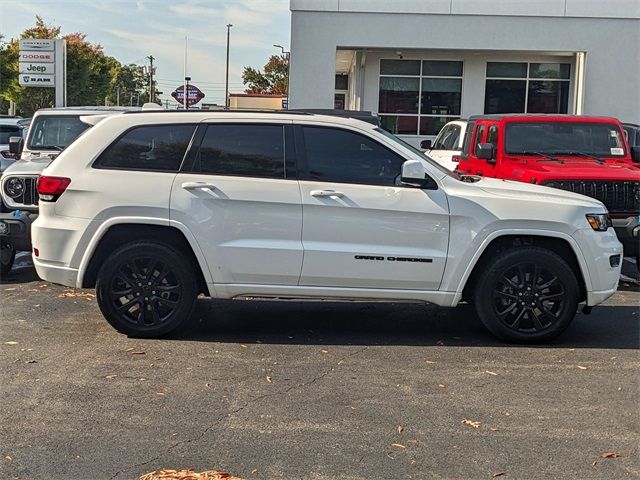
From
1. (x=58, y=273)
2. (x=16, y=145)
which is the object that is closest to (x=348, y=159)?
(x=58, y=273)

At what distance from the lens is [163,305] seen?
602 centimetres

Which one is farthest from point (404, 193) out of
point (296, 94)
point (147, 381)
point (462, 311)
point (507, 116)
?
point (296, 94)

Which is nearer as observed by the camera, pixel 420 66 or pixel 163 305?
pixel 163 305

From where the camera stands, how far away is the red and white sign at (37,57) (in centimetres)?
2452

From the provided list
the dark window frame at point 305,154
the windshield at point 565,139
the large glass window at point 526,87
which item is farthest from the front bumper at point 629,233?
the large glass window at point 526,87

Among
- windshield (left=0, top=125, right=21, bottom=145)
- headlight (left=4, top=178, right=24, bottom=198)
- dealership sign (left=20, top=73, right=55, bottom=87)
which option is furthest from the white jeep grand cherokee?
dealership sign (left=20, top=73, right=55, bottom=87)

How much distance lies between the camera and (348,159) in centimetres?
603

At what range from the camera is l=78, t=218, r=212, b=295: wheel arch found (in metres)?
5.94

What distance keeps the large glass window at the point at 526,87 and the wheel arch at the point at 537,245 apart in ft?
56.2

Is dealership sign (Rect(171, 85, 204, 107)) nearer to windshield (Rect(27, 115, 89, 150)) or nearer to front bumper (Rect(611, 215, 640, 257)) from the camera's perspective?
windshield (Rect(27, 115, 89, 150))

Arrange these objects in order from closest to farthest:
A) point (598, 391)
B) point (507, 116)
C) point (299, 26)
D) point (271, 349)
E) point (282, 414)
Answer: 1. point (282, 414)
2. point (598, 391)
3. point (271, 349)
4. point (507, 116)
5. point (299, 26)

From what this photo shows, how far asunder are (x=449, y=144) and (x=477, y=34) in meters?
9.48

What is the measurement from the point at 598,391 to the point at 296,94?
16.6m

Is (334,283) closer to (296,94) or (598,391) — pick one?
(598,391)
